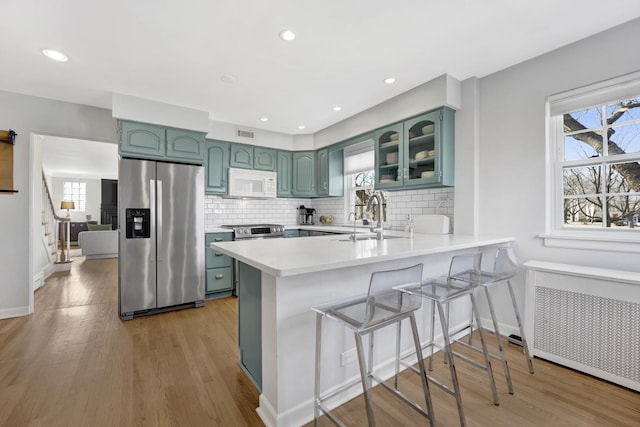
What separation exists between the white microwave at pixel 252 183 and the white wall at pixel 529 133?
3020 mm

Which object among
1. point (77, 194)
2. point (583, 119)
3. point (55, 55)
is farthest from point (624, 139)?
Result: point (77, 194)

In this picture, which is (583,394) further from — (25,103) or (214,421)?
(25,103)

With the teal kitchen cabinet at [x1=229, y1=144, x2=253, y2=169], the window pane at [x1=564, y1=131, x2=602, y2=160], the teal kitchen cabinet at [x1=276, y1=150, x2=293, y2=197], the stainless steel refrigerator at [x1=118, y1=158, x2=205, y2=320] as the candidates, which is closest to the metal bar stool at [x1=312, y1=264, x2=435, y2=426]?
the window pane at [x1=564, y1=131, x2=602, y2=160]

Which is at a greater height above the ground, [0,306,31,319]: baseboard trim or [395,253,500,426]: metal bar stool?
[395,253,500,426]: metal bar stool

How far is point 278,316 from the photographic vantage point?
1425 mm

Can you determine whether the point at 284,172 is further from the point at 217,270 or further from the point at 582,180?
the point at 582,180

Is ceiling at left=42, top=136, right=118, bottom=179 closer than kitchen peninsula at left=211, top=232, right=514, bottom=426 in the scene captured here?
No

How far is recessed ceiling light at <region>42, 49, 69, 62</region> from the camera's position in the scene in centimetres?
225

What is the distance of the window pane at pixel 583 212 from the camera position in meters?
2.18

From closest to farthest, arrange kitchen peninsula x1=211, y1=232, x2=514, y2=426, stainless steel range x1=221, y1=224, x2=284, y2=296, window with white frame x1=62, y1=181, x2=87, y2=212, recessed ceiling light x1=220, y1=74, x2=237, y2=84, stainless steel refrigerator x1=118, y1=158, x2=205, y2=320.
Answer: kitchen peninsula x1=211, y1=232, x2=514, y2=426 < recessed ceiling light x1=220, y1=74, x2=237, y2=84 < stainless steel refrigerator x1=118, y1=158, x2=205, y2=320 < stainless steel range x1=221, y1=224, x2=284, y2=296 < window with white frame x1=62, y1=181, x2=87, y2=212

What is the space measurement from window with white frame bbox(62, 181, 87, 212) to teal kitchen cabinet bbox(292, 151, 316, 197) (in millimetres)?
Result: 9638

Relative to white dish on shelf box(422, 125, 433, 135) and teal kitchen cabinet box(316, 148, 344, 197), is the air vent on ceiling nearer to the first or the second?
teal kitchen cabinet box(316, 148, 344, 197)

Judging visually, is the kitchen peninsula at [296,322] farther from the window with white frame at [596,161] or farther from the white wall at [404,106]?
the white wall at [404,106]

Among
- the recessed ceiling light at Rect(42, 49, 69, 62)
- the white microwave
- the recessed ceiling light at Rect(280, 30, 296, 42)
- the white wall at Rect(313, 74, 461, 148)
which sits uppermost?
the recessed ceiling light at Rect(280, 30, 296, 42)
